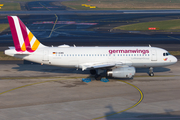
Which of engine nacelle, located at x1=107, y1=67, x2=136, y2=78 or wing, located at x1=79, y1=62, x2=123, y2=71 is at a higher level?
wing, located at x1=79, y1=62, x2=123, y2=71

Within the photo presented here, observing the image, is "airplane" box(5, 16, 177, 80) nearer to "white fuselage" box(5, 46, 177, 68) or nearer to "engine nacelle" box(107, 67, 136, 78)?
"white fuselage" box(5, 46, 177, 68)

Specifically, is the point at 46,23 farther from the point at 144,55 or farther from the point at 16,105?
the point at 16,105

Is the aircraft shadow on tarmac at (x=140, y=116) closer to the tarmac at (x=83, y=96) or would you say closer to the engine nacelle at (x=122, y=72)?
the tarmac at (x=83, y=96)

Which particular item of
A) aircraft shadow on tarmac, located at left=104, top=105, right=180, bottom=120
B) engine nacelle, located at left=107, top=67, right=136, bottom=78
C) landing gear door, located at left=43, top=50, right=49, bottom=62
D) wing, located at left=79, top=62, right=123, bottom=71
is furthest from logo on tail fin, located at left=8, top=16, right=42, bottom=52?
aircraft shadow on tarmac, located at left=104, top=105, right=180, bottom=120

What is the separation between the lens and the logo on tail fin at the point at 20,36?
42719 mm

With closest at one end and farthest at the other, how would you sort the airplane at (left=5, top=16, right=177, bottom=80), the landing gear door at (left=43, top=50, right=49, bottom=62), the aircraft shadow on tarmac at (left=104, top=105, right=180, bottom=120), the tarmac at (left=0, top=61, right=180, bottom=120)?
1. the aircraft shadow on tarmac at (left=104, top=105, right=180, bottom=120)
2. the tarmac at (left=0, top=61, right=180, bottom=120)
3. the airplane at (left=5, top=16, right=177, bottom=80)
4. the landing gear door at (left=43, top=50, right=49, bottom=62)

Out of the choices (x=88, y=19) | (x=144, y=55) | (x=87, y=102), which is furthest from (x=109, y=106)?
(x=88, y=19)

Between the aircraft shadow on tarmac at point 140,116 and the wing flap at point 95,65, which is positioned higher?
the wing flap at point 95,65

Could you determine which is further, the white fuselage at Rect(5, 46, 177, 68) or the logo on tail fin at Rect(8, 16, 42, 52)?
the white fuselage at Rect(5, 46, 177, 68)

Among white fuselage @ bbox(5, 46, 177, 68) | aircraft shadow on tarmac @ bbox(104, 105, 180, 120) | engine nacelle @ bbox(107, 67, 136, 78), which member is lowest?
aircraft shadow on tarmac @ bbox(104, 105, 180, 120)

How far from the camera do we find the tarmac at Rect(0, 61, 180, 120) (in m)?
28.2

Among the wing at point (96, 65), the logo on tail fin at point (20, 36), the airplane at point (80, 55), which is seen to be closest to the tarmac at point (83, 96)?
the wing at point (96, 65)

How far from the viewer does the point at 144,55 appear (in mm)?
44469

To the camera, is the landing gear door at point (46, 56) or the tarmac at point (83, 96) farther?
the landing gear door at point (46, 56)
